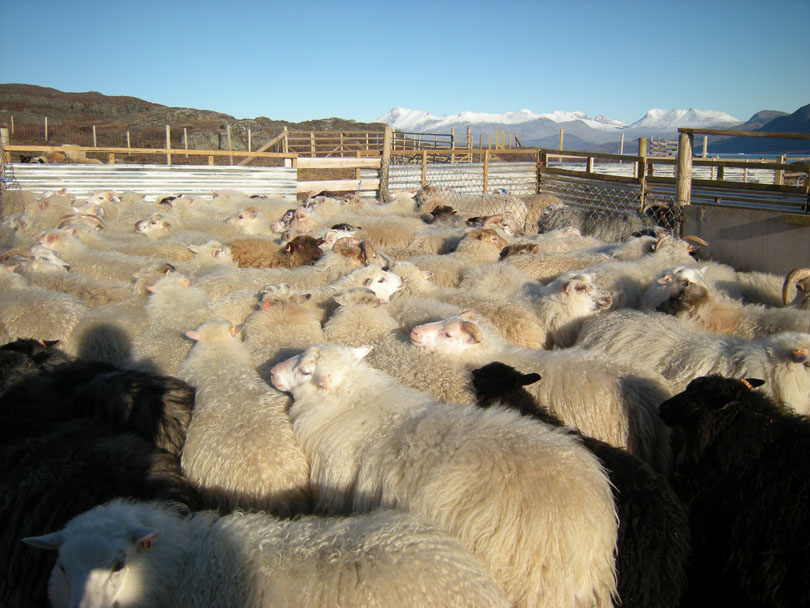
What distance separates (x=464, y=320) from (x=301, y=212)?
17.8ft

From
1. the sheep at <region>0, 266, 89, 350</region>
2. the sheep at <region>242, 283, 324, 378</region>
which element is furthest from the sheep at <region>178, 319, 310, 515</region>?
the sheep at <region>0, 266, 89, 350</region>

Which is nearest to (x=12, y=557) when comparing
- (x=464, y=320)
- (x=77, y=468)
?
(x=77, y=468)

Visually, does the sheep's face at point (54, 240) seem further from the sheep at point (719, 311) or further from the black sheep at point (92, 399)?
the sheep at point (719, 311)

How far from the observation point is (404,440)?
2.97 metres

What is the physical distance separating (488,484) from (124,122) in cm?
5941

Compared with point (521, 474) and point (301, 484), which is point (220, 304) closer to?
point (301, 484)

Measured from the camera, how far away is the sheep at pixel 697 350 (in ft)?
12.4

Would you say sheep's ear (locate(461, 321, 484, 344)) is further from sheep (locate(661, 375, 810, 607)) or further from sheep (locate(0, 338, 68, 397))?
sheep (locate(0, 338, 68, 397))

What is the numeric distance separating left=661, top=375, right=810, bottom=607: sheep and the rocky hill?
132ft

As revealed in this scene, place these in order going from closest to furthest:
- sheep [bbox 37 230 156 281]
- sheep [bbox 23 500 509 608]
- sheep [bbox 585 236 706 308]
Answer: sheep [bbox 23 500 509 608] < sheep [bbox 585 236 706 308] < sheep [bbox 37 230 156 281]

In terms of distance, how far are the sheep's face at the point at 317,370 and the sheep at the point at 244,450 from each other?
156mm

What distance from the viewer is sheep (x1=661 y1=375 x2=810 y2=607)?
271 centimetres

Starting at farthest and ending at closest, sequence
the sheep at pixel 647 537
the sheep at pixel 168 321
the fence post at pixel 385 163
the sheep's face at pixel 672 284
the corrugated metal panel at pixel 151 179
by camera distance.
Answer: the fence post at pixel 385 163 < the corrugated metal panel at pixel 151 179 < the sheep's face at pixel 672 284 < the sheep at pixel 168 321 < the sheep at pixel 647 537

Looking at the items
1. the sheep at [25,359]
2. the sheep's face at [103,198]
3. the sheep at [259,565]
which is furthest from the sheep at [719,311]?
the sheep's face at [103,198]
